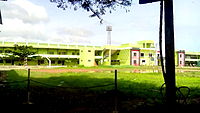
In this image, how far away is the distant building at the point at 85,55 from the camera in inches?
1989

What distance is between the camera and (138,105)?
23.7 ft

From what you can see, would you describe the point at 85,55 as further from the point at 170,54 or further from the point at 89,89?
the point at 170,54

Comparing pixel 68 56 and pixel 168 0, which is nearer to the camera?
pixel 168 0

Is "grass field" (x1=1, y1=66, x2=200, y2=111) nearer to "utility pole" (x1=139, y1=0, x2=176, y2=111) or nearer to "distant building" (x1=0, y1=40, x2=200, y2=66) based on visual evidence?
"utility pole" (x1=139, y1=0, x2=176, y2=111)

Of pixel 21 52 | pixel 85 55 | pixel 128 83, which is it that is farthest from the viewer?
pixel 85 55

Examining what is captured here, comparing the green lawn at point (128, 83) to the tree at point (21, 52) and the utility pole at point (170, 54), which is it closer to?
the utility pole at point (170, 54)

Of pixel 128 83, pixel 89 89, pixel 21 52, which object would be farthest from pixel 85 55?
pixel 89 89

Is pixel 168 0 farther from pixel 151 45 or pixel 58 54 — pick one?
pixel 151 45

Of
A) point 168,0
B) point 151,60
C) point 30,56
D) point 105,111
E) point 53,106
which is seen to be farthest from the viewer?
point 151,60

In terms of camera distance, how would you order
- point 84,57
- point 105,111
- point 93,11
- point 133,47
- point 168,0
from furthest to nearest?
point 133,47 → point 84,57 → point 93,11 → point 105,111 → point 168,0

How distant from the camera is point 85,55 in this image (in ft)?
172

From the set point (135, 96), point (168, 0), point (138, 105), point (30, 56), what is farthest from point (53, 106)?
point (30, 56)

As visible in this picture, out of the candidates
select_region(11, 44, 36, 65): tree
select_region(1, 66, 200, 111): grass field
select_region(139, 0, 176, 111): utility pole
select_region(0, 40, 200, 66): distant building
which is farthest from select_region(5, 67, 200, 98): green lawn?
select_region(0, 40, 200, 66): distant building

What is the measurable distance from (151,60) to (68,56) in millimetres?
24097
